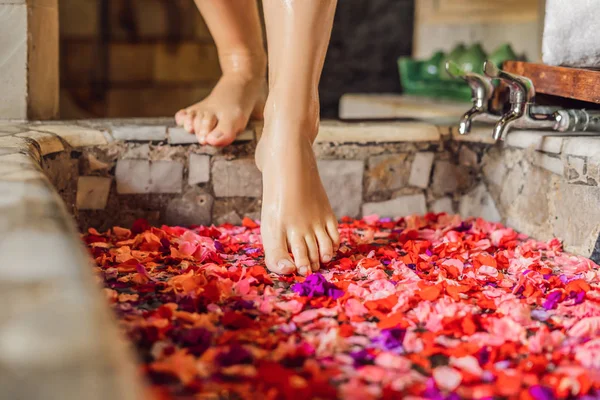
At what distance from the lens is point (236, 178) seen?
1439 mm

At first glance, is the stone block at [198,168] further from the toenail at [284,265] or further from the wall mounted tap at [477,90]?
the wall mounted tap at [477,90]

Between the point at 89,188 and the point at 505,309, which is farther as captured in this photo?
the point at 89,188

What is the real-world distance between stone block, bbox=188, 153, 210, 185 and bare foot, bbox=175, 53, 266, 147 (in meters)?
0.06

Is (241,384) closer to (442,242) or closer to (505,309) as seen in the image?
(505,309)

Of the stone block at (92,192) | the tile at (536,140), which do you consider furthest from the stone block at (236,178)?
the tile at (536,140)

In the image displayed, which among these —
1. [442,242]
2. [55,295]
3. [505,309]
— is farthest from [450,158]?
[55,295]

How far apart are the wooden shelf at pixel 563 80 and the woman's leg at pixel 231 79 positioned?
614 mm

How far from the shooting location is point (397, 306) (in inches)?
36.2

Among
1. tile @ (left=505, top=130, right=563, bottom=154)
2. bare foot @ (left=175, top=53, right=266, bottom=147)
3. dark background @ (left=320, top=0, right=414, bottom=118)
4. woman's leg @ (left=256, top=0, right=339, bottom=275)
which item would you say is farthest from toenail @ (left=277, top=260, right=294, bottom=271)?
dark background @ (left=320, top=0, right=414, bottom=118)

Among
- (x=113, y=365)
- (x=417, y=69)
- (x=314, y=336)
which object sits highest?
(x=417, y=69)

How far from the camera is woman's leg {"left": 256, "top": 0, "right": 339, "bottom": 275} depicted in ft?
3.55

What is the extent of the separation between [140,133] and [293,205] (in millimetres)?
468

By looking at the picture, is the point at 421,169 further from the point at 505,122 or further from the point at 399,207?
the point at 505,122

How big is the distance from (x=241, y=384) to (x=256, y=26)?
101 centimetres
